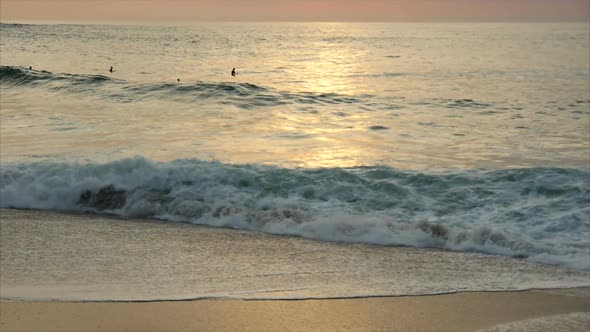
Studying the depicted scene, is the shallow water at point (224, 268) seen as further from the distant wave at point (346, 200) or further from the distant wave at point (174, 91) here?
the distant wave at point (174, 91)

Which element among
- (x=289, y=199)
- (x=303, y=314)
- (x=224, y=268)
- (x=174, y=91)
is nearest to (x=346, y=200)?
(x=289, y=199)

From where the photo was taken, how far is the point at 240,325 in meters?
5.27

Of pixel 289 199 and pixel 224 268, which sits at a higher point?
pixel 289 199

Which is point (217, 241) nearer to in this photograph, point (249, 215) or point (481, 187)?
point (249, 215)

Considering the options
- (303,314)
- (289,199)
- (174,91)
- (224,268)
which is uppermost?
(174,91)

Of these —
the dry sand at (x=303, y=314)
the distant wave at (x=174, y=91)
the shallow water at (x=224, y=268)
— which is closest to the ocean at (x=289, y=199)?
the shallow water at (x=224, y=268)

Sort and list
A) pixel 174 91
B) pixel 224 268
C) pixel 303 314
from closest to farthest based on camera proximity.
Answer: pixel 303 314, pixel 224 268, pixel 174 91

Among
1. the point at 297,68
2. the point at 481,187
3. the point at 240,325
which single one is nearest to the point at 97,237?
the point at 240,325

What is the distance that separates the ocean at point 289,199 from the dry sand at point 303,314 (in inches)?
9.1

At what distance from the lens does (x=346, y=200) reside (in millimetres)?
9867

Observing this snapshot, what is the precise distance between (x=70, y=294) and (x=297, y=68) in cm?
3183

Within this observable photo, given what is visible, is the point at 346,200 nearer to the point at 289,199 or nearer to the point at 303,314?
the point at 289,199

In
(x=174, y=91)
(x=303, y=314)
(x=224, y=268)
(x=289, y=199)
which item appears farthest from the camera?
(x=174, y=91)

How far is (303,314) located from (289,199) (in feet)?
14.5
